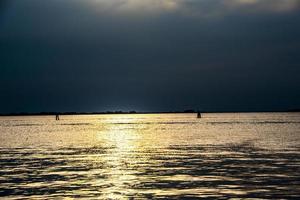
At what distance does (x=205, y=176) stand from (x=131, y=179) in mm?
4652

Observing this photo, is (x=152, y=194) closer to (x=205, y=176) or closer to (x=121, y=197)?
(x=121, y=197)

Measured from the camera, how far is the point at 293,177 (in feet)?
107

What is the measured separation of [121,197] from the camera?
26156 mm

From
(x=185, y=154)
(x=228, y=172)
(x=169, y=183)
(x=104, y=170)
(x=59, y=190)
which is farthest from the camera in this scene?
(x=185, y=154)

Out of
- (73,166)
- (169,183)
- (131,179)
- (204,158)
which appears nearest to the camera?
(169,183)

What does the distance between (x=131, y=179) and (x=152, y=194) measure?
6.36 m

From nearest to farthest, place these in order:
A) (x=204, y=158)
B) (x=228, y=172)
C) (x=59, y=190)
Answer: (x=59, y=190) < (x=228, y=172) < (x=204, y=158)

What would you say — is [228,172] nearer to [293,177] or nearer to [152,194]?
[293,177]

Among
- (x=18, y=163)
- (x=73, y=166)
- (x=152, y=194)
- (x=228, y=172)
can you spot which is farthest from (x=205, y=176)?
(x=18, y=163)

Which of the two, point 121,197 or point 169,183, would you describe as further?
point 169,183

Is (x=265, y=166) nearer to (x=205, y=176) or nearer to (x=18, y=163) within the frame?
(x=205, y=176)

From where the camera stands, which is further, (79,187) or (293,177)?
(293,177)

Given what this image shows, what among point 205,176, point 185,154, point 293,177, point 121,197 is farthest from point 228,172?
point 185,154

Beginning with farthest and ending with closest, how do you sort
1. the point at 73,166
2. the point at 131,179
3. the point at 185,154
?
1. the point at 185,154
2. the point at 73,166
3. the point at 131,179
